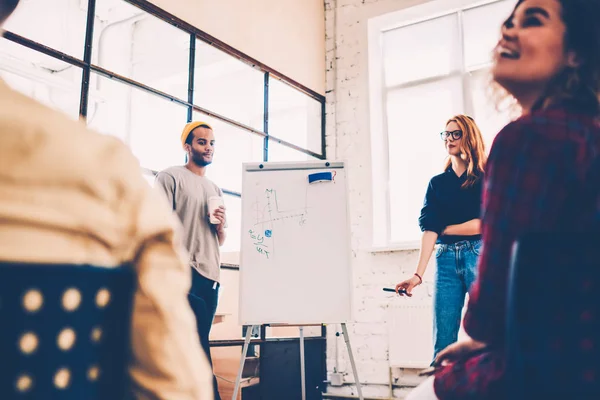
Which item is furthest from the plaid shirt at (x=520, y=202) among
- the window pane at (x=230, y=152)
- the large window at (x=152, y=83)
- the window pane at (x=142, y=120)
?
the window pane at (x=230, y=152)

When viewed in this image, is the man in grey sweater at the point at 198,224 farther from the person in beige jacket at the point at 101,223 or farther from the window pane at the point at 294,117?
the person in beige jacket at the point at 101,223

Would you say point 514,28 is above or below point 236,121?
below

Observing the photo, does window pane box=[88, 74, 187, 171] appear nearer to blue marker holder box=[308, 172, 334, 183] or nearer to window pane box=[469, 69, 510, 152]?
blue marker holder box=[308, 172, 334, 183]

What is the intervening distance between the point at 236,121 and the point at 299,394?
6.57 feet

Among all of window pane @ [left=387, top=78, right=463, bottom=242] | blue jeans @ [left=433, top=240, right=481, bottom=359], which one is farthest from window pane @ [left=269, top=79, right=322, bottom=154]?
blue jeans @ [left=433, top=240, right=481, bottom=359]

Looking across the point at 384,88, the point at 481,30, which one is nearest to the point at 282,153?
the point at 384,88

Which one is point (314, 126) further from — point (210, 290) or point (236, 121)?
point (210, 290)

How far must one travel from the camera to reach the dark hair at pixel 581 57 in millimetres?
776

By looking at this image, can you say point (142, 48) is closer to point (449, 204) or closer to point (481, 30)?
point (449, 204)

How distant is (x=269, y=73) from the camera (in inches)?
166

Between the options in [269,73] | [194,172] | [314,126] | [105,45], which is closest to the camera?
[194,172]

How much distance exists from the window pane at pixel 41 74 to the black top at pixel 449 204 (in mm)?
1802

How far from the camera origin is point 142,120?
3666 mm

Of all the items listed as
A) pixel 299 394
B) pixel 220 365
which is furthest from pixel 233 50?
pixel 299 394
